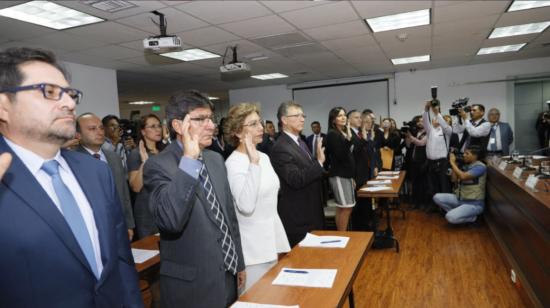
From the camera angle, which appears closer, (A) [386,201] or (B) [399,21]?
(A) [386,201]

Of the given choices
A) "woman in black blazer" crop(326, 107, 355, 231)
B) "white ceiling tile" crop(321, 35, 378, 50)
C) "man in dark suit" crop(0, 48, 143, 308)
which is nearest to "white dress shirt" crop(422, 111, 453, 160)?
"white ceiling tile" crop(321, 35, 378, 50)

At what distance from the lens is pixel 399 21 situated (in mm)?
4578

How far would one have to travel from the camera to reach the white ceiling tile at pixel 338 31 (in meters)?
4.51

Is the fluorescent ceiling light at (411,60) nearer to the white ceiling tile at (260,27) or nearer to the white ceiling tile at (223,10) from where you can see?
the white ceiling tile at (260,27)

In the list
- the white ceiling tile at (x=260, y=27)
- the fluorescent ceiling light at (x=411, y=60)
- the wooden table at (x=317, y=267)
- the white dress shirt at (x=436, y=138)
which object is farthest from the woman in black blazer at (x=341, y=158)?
the fluorescent ceiling light at (x=411, y=60)

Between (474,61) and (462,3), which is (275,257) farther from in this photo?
(474,61)

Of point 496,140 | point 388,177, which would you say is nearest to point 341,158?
point 388,177

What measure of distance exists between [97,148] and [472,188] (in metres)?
4.66

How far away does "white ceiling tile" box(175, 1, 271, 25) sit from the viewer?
352 cm

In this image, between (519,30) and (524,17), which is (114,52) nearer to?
(524,17)

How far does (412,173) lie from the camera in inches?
245

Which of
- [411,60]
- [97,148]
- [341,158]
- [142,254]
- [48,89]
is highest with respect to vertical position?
[411,60]

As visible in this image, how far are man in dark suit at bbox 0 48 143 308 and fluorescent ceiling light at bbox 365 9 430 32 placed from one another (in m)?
4.09

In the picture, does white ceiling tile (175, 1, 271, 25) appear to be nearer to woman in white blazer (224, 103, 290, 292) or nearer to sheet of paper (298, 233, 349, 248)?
woman in white blazer (224, 103, 290, 292)
